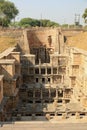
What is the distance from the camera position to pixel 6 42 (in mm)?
50500

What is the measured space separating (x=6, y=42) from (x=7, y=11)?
110 ft

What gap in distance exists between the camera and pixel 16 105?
31.4 meters

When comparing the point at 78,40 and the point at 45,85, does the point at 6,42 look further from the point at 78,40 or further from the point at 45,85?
the point at 45,85

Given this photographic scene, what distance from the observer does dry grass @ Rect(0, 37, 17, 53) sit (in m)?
48.8

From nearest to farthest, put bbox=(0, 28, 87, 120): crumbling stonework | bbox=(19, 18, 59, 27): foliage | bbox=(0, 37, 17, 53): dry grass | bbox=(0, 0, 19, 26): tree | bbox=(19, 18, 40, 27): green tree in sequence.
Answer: bbox=(0, 28, 87, 120): crumbling stonework
bbox=(0, 37, 17, 53): dry grass
bbox=(0, 0, 19, 26): tree
bbox=(19, 18, 59, 27): foliage
bbox=(19, 18, 40, 27): green tree

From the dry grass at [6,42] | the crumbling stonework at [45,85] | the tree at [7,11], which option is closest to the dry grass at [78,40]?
the dry grass at [6,42]

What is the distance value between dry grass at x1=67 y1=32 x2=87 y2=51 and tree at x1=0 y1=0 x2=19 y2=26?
31.0m

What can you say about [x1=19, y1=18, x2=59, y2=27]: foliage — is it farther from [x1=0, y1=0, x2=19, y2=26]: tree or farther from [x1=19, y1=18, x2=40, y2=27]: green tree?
[x1=0, y1=0, x2=19, y2=26]: tree

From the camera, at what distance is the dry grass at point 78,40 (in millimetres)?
50219

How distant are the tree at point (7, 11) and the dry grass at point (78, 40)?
3098 cm

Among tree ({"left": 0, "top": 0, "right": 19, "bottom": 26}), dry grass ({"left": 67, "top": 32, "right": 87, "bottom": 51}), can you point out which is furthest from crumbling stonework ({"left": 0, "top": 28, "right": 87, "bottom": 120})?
tree ({"left": 0, "top": 0, "right": 19, "bottom": 26})

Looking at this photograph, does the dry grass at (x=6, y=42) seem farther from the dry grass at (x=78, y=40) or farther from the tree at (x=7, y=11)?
the tree at (x=7, y=11)

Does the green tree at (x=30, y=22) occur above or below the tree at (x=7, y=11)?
below

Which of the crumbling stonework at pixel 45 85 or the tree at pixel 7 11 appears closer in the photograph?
the crumbling stonework at pixel 45 85
